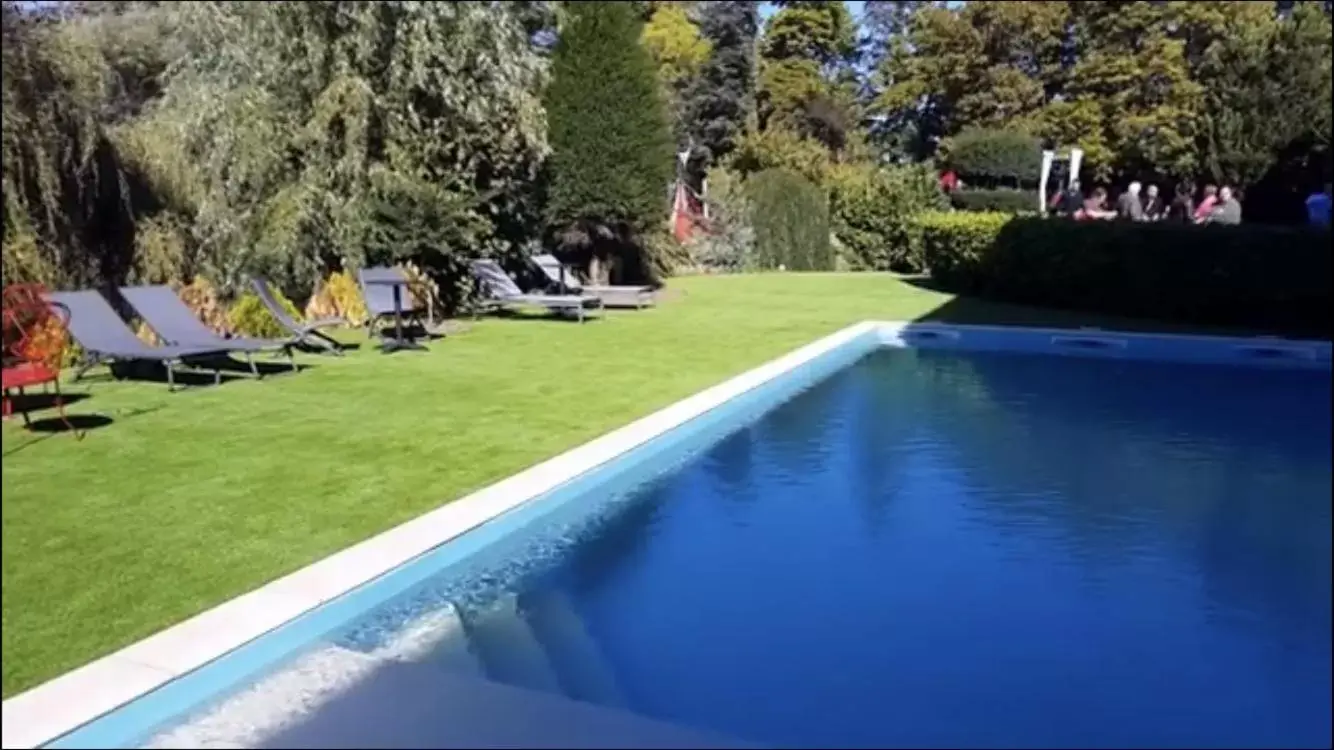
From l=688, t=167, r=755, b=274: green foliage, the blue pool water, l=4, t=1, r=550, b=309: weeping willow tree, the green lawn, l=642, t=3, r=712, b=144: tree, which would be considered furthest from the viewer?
l=642, t=3, r=712, b=144: tree

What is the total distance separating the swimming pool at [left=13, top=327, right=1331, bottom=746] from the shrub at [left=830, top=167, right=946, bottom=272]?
18727 mm

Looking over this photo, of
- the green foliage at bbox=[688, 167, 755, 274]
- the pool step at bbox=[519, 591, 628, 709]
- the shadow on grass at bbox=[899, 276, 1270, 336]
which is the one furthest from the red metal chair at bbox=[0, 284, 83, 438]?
the green foliage at bbox=[688, 167, 755, 274]

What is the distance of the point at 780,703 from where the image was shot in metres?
4.57

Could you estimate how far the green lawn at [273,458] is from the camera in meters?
4.96

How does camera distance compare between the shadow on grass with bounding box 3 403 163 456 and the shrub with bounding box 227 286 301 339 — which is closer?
the shadow on grass with bounding box 3 403 163 456

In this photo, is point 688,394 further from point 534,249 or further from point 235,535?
point 534,249

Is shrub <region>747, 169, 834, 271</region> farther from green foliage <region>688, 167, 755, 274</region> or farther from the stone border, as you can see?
the stone border

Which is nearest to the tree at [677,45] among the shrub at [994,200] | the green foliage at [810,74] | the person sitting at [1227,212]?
the green foliage at [810,74]

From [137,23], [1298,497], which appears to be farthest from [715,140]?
[1298,497]

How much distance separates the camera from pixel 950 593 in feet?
19.2

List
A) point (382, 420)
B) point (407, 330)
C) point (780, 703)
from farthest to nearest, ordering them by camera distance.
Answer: point (407, 330)
point (382, 420)
point (780, 703)

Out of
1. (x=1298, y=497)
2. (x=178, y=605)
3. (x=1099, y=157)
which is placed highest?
(x=1099, y=157)

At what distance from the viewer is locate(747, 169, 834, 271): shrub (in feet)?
90.6

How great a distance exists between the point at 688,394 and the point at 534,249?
9723 mm
